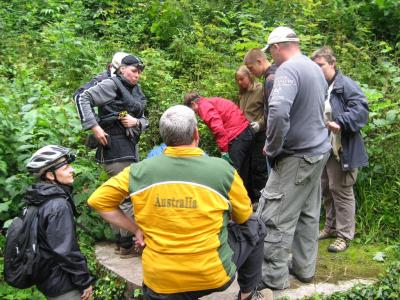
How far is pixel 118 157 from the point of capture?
4.92 m

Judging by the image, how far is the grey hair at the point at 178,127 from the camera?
123 inches

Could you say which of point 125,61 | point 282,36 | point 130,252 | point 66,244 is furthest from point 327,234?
point 66,244

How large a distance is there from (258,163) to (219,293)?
225cm

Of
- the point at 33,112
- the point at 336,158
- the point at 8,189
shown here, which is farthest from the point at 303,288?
the point at 33,112

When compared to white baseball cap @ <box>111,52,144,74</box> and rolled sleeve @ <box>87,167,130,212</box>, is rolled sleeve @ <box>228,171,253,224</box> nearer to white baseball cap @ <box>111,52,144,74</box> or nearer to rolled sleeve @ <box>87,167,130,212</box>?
rolled sleeve @ <box>87,167,130,212</box>

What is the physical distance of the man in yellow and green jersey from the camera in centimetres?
305

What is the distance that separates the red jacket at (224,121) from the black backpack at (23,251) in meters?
2.93

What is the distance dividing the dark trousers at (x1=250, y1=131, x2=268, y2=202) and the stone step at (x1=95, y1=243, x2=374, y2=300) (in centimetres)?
186

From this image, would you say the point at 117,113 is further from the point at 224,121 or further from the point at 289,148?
the point at 289,148

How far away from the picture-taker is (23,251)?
135 inches

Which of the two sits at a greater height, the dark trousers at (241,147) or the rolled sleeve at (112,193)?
the rolled sleeve at (112,193)

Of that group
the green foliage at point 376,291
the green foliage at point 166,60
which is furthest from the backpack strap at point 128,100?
the green foliage at point 376,291

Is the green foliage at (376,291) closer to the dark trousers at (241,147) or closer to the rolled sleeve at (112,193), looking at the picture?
the dark trousers at (241,147)

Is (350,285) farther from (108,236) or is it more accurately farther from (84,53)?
(84,53)
